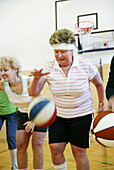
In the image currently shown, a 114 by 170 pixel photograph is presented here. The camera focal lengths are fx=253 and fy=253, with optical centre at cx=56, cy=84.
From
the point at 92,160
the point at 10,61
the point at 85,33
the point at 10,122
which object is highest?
the point at 85,33

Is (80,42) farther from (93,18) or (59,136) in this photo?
(59,136)

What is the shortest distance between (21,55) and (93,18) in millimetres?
1925

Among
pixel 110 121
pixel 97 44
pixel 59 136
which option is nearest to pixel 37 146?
pixel 59 136

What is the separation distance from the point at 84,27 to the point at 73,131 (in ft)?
12.2

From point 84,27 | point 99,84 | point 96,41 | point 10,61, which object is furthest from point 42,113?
point 84,27

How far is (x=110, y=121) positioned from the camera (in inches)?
76.8

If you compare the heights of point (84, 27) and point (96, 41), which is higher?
point (84, 27)

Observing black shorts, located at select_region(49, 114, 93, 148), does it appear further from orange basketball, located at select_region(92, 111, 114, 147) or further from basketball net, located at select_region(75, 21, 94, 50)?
basketball net, located at select_region(75, 21, 94, 50)

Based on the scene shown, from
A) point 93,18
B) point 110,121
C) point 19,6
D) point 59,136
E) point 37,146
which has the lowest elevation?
point 37,146

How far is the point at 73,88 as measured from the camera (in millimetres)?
2174

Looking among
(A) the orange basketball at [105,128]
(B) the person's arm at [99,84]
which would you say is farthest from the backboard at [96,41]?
(A) the orange basketball at [105,128]

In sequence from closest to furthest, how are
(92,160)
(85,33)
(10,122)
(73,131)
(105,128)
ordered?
(105,128), (73,131), (10,122), (92,160), (85,33)

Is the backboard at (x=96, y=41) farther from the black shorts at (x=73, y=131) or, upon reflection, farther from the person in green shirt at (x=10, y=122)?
the black shorts at (x=73, y=131)

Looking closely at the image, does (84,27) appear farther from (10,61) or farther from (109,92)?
Answer: (109,92)
